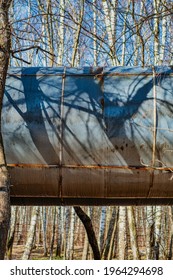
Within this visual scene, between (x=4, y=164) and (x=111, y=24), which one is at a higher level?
(x=111, y=24)

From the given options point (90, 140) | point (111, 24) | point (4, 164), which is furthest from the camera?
point (111, 24)

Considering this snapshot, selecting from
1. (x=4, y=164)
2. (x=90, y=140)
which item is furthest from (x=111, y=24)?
(x=4, y=164)

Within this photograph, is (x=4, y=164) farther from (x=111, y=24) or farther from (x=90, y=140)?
(x=111, y=24)

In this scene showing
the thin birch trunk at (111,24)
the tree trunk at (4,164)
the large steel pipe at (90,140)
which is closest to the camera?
the tree trunk at (4,164)

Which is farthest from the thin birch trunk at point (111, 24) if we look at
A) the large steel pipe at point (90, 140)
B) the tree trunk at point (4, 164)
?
the tree trunk at point (4, 164)

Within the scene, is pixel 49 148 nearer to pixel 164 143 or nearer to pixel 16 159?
pixel 16 159

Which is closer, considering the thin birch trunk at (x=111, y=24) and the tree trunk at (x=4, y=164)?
the tree trunk at (x=4, y=164)

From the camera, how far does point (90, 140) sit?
13.4ft

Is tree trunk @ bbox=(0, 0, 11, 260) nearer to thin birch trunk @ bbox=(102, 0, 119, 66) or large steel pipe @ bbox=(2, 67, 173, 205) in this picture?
large steel pipe @ bbox=(2, 67, 173, 205)

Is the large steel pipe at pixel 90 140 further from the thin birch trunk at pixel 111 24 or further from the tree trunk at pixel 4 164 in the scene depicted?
the thin birch trunk at pixel 111 24

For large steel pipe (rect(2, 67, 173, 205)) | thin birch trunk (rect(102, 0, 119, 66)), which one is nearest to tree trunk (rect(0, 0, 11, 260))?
large steel pipe (rect(2, 67, 173, 205))

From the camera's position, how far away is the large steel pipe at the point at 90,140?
13.4 ft

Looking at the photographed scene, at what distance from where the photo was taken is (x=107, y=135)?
4094 mm

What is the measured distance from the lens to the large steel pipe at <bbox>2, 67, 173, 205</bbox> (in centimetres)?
408
